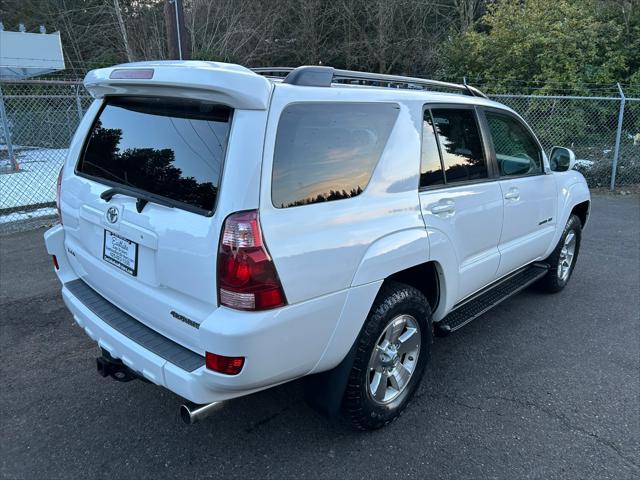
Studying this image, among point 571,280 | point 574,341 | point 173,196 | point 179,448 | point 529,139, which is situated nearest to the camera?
point 173,196

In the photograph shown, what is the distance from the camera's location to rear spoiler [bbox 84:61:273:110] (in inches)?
80.6

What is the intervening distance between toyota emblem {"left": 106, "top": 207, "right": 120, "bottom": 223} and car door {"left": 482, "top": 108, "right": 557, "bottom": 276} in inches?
104

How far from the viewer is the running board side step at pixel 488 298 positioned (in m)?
3.31

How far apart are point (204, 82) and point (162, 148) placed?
510mm

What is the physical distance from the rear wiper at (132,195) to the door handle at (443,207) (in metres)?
1.55

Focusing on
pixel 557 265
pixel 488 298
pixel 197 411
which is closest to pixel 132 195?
pixel 197 411

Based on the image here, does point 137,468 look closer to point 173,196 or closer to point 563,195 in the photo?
point 173,196

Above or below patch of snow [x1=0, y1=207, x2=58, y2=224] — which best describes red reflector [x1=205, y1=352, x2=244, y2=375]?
above

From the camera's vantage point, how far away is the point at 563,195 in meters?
4.59

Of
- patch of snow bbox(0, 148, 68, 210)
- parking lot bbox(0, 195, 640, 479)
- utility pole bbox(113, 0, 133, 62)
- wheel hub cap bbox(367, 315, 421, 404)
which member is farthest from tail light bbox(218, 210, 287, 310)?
utility pole bbox(113, 0, 133, 62)

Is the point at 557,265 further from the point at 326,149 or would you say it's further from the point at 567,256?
the point at 326,149

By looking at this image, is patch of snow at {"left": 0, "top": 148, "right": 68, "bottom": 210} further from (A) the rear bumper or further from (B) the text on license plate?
(A) the rear bumper

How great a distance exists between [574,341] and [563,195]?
1398mm

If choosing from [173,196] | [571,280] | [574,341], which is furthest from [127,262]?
[571,280]
